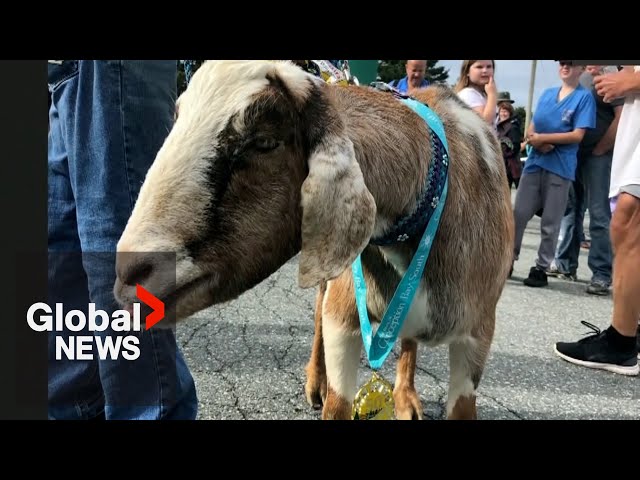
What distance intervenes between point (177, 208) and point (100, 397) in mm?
1183

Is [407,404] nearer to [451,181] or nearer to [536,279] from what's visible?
[451,181]

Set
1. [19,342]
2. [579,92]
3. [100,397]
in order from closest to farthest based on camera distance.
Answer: [19,342] < [100,397] < [579,92]

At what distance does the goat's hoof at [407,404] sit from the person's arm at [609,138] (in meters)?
3.97

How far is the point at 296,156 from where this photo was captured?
49.3 inches

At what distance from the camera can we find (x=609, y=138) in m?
5.19

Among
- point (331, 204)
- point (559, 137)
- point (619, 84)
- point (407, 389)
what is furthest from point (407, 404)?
point (559, 137)

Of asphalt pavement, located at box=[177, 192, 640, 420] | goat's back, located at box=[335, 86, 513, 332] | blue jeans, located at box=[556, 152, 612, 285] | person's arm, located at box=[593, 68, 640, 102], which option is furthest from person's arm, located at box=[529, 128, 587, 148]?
goat's back, located at box=[335, 86, 513, 332]

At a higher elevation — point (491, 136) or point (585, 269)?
point (491, 136)

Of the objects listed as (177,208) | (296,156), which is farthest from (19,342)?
(296,156)

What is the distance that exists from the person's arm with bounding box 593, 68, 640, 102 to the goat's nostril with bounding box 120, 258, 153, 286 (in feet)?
9.51

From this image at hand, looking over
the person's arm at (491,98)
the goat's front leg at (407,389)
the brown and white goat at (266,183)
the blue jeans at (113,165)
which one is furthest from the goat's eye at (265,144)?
the person's arm at (491,98)

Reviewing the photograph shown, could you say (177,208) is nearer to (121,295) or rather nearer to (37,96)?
(121,295)

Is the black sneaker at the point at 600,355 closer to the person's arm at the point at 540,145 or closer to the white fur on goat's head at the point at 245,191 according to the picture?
the person's arm at the point at 540,145

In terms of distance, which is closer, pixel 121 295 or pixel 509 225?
pixel 121 295
